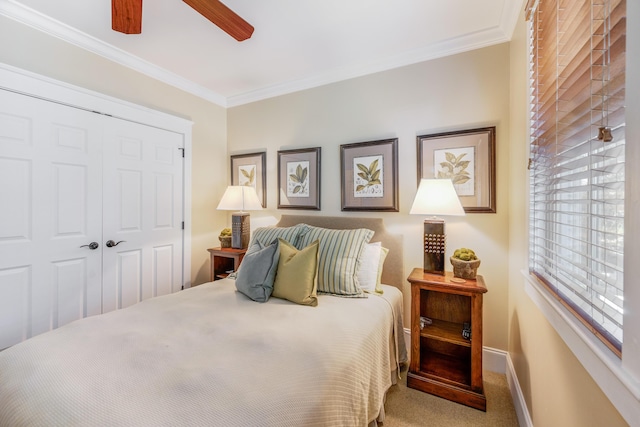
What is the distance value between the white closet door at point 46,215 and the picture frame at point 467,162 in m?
2.79

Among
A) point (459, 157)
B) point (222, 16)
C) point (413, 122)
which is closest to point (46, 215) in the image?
point (222, 16)

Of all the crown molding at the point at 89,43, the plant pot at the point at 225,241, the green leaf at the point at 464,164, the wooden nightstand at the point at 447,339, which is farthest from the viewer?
the plant pot at the point at 225,241

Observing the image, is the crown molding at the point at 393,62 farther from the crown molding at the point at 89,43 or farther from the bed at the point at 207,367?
the bed at the point at 207,367

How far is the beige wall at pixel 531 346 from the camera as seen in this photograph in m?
0.87

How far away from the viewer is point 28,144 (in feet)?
6.53

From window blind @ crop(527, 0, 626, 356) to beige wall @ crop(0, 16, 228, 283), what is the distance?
301 cm

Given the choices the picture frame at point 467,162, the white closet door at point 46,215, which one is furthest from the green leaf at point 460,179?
the white closet door at point 46,215

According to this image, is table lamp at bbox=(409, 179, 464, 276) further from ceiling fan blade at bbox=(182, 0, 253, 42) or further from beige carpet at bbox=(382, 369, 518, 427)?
ceiling fan blade at bbox=(182, 0, 253, 42)

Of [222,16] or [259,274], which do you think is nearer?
[222,16]

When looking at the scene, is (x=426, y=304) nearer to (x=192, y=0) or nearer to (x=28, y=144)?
(x=192, y=0)

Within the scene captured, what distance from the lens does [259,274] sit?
1877 mm

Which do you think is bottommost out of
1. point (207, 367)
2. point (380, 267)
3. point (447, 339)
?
point (447, 339)

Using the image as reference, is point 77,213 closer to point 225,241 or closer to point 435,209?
point 225,241

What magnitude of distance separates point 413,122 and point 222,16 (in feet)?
5.24
